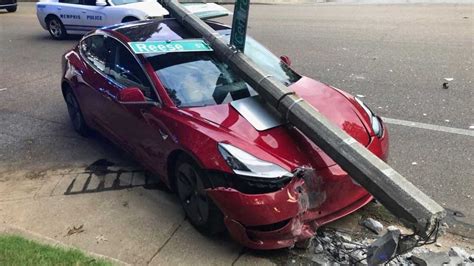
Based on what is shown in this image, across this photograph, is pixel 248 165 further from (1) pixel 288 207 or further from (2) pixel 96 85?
(2) pixel 96 85

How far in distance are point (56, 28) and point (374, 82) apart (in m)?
9.56

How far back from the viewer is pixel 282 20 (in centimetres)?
1516

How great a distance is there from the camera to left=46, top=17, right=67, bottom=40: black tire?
544 inches

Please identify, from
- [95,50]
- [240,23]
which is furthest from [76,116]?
[240,23]

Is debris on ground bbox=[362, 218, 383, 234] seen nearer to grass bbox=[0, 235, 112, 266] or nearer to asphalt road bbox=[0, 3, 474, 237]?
asphalt road bbox=[0, 3, 474, 237]

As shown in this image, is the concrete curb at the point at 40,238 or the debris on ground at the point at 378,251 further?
the concrete curb at the point at 40,238

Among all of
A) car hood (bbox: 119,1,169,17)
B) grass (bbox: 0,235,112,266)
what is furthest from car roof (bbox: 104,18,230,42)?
car hood (bbox: 119,1,169,17)

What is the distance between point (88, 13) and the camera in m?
12.9

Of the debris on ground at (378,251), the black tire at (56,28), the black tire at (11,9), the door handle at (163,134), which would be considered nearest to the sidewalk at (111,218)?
the debris on ground at (378,251)

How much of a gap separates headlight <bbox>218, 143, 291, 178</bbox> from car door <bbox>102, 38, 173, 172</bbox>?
719mm

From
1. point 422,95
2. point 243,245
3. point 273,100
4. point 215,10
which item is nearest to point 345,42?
point 422,95

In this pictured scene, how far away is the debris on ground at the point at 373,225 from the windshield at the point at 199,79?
152cm

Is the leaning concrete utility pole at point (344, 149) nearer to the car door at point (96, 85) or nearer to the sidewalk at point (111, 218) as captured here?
the sidewalk at point (111, 218)

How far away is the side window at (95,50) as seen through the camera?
566 centimetres
